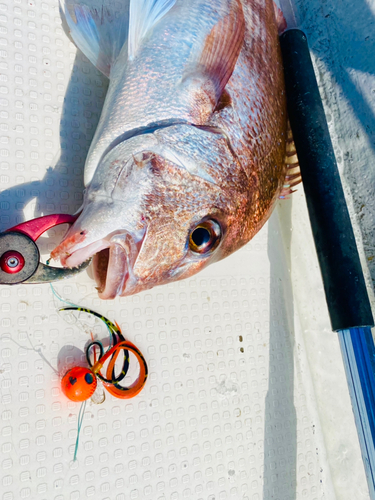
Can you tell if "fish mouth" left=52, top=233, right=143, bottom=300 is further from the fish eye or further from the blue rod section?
the blue rod section

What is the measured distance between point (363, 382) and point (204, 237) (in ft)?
3.33

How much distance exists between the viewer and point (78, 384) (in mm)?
1497

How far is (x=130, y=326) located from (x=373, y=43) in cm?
182

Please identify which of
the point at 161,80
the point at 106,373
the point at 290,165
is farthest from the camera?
the point at 290,165

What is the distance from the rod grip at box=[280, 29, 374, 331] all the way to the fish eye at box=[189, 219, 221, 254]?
61 cm

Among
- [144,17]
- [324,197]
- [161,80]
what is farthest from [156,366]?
[144,17]

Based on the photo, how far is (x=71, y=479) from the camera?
1.54 metres

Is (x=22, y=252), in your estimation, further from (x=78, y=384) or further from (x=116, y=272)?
(x=78, y=384)

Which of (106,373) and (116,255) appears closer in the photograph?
(116,255)

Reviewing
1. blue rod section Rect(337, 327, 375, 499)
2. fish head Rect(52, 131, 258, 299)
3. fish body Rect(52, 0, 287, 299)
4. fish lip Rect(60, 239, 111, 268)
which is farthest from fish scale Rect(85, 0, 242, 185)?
blue rod section Rect(337, 327, 375, 499)

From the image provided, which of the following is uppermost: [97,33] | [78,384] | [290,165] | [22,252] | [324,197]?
[97,33]

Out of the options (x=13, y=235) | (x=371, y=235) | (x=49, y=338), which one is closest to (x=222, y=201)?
(x=13, y=235)

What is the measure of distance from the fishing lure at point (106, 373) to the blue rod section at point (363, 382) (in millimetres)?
881

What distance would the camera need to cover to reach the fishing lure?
1.51 meters
